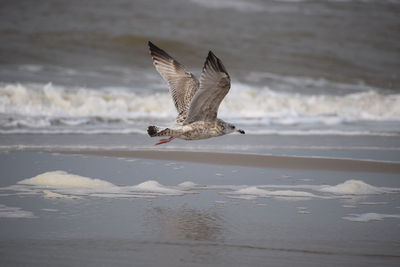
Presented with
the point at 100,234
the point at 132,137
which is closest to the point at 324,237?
the point at 100,234

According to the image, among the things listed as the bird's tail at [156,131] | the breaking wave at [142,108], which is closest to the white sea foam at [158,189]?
the bird's tail at [156,131]

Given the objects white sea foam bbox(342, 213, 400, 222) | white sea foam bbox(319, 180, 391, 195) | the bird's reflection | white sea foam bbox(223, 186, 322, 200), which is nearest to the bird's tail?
white sea foam bbox(223, 186, 322, 200)

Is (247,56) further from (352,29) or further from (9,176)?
(9,176)

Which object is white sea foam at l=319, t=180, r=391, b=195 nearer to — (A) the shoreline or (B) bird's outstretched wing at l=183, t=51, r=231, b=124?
(A) the shoreline

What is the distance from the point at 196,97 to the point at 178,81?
0.76 metres

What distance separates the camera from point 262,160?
7.64m

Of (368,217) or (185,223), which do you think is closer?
(185,223)

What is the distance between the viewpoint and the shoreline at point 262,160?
7223mm

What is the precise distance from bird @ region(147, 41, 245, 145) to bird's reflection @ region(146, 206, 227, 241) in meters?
1.19

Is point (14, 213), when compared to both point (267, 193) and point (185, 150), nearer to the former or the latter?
point (267, 193)

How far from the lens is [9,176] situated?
6.18 meters

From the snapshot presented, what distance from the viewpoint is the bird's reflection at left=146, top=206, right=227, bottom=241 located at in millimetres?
4348

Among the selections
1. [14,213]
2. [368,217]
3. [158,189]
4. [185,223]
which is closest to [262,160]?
[158,189]

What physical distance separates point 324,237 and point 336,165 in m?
3.08
